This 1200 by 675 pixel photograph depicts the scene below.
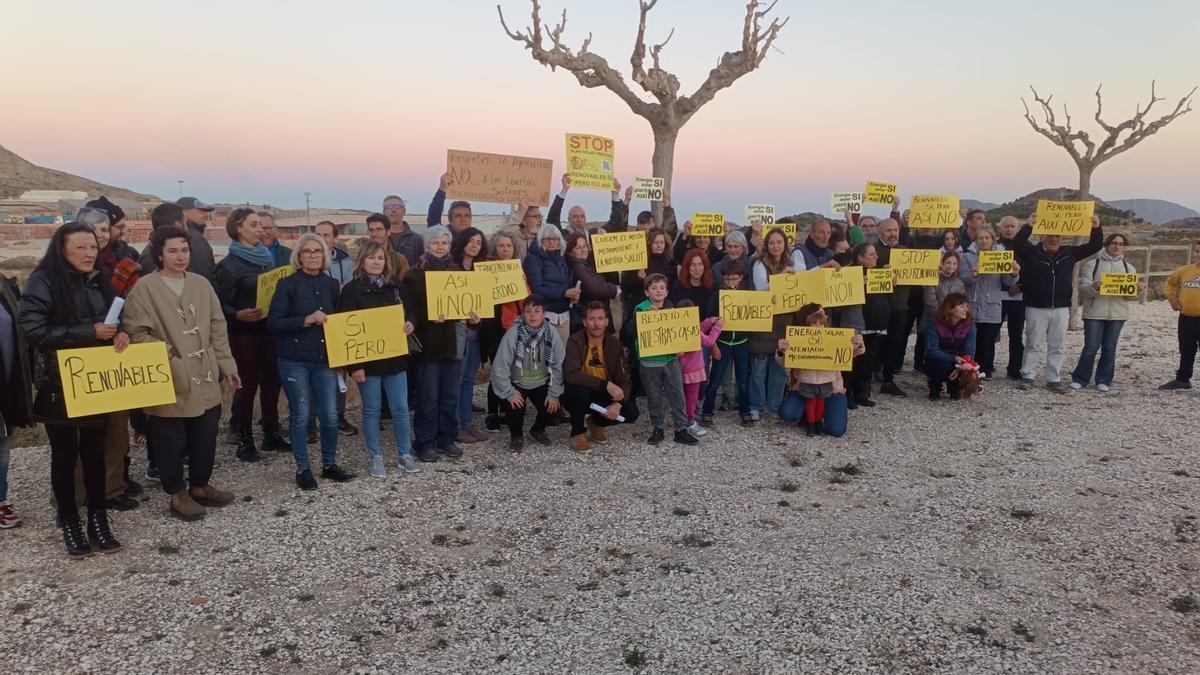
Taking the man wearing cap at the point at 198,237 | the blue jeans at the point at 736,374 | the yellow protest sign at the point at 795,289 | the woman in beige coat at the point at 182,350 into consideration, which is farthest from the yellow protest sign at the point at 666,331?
the man wearing cap at the point at 198,237

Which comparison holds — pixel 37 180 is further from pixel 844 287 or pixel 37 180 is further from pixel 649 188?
pixel 844 287

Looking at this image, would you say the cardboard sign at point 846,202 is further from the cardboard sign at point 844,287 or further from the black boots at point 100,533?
the black boots at point 100,533

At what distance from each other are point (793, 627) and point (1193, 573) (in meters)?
2.91

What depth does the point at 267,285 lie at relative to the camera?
6297 mm

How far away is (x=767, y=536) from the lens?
5.24 metres

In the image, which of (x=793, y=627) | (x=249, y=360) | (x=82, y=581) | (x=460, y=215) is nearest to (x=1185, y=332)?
(x=793, y=627)

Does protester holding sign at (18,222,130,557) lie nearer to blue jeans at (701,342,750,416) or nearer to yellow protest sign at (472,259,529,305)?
yellow protest sign at (472,259,529,305)

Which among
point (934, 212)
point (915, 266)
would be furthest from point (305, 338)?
point (934, 212)

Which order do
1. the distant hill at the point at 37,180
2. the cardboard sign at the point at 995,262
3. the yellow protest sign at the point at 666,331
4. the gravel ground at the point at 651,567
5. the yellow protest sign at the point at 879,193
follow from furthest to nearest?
the distant hill at the point at 37,180
the yellow protest sign at the point at 879,193
the cardboard sign at the point at 995,262
the yellow protest sign at the point at 666,331
the gravel ground at the point at 651,567

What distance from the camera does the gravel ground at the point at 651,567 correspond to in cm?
383

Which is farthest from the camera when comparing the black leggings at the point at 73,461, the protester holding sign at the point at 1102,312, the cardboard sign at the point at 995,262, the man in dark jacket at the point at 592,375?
the protester holding sign at the point at 1102,312

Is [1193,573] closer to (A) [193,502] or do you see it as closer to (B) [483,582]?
(B) [483,582]

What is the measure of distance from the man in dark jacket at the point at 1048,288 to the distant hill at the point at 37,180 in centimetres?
8297

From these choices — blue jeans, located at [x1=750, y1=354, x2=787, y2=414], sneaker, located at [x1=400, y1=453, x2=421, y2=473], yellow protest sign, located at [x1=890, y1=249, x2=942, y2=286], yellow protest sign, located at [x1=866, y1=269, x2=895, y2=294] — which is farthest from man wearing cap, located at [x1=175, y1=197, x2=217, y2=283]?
yellow protest sign, located at [x1=890, y1=249, x2=942, y2=286]
